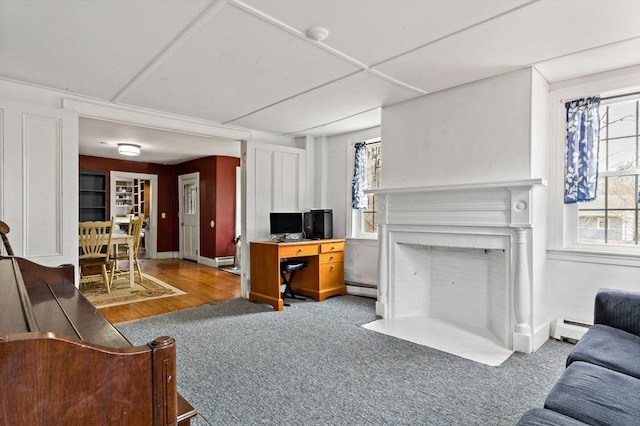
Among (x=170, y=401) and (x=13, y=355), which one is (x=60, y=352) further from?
(x=170, y=401)

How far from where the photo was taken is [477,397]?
84.7 inches

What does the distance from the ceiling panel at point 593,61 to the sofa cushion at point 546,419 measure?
255 cm

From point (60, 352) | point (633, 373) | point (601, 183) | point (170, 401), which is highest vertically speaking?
point (601, 183)

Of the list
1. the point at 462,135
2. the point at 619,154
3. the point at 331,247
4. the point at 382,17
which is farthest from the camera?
the point at 331,247

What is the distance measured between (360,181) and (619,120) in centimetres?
270

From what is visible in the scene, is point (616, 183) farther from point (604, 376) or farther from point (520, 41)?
point (604, 376)

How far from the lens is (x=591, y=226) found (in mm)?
3047

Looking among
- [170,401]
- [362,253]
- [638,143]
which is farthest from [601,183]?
[170,401]

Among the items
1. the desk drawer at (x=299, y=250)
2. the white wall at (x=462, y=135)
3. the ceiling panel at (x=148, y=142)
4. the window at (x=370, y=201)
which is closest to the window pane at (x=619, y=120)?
the white wall at (x=462, y=135)

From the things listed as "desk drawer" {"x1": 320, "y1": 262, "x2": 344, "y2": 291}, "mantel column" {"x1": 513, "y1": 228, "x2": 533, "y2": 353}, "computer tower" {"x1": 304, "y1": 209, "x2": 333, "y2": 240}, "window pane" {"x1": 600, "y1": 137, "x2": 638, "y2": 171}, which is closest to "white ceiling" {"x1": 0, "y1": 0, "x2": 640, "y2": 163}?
"window pane" {"x1": 600, "y1": 137, "x2": 638, "y2": 171}

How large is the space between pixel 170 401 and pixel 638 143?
372 centimetres

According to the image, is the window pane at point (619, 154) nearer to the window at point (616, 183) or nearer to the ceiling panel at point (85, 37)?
the window at point (616, 183)

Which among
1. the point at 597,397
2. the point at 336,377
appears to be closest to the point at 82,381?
the point at 597,397

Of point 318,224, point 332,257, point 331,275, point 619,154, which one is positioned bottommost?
point 331,275
